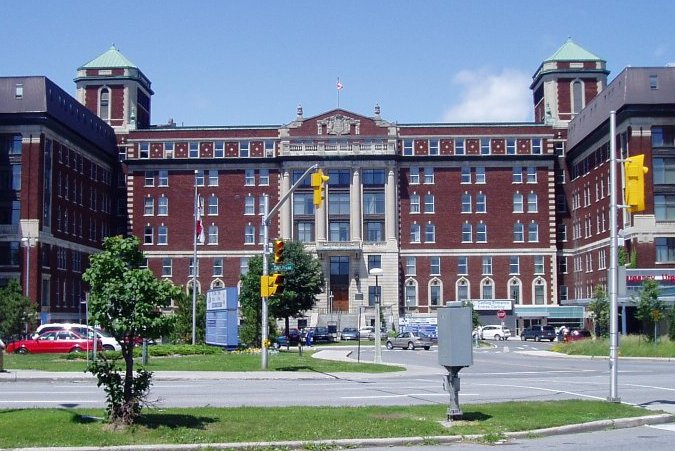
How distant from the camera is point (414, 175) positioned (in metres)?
100

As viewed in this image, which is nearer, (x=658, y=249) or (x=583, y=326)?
(x=658, y=249)

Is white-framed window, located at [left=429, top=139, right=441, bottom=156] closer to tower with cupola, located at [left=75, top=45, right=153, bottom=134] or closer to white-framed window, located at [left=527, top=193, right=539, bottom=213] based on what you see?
white-framed window, located at [left=527, top=193, right=539, bottom=213]

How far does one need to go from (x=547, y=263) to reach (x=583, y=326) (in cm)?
862

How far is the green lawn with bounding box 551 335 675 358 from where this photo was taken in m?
51.2

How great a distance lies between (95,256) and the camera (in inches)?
653

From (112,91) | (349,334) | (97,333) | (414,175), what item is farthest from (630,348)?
(112,91)

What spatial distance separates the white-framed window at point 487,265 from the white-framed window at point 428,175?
1036cm

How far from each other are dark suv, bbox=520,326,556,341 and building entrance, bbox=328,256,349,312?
68.7 feet

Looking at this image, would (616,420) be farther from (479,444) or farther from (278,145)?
(278,145)

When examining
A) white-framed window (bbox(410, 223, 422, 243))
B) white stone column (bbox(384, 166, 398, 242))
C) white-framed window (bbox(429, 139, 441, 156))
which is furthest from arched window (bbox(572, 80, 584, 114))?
white stone column (bbox(384, 166, 398, 242))

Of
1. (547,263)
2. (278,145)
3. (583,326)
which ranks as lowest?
(583,326)

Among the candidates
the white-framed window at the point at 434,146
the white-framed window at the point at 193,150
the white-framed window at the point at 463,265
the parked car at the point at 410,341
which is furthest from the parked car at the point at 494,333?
the white-framed window at the point at 193,150

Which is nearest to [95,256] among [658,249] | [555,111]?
[658,249]

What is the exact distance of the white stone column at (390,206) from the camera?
325ft
